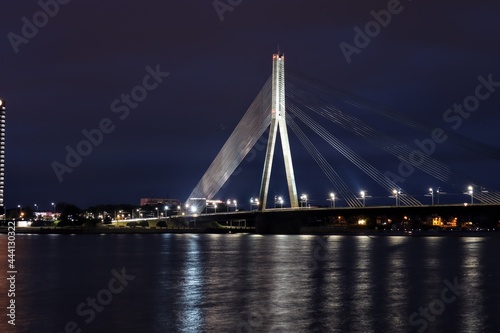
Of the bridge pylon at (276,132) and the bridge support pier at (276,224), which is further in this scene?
the bridge support pier at (276,224)

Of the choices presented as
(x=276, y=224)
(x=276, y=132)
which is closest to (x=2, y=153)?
(x=276, y=224)

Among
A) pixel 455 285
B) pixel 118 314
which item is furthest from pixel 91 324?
pixel 455 285

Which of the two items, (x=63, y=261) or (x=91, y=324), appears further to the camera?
(x=63, y=261)

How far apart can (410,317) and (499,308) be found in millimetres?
3064

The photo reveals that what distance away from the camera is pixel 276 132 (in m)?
63.7

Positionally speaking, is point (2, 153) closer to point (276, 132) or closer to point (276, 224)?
point (276, 224)

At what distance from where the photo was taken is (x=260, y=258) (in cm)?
3784

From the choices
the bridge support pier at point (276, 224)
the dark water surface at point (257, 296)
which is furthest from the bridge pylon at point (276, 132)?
the dark water surface at point (257, 296)

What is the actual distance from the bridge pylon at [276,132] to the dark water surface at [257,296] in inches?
1076

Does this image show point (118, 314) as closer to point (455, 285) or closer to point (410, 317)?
point (410, 317)

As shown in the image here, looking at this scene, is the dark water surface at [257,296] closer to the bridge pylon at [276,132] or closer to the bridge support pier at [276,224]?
the bridge pylon at [276,132]

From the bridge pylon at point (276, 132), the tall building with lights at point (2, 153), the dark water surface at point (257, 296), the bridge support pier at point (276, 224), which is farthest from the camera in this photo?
the tall building with lights at point (2, 153)

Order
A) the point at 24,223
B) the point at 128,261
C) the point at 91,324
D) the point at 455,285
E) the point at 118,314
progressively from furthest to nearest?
1. the point at 24,223
2. the point at 128,261
3. the point at 455,285
4. the point at 118,314
5. the point at 91,324

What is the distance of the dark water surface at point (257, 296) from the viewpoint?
16547 mm
